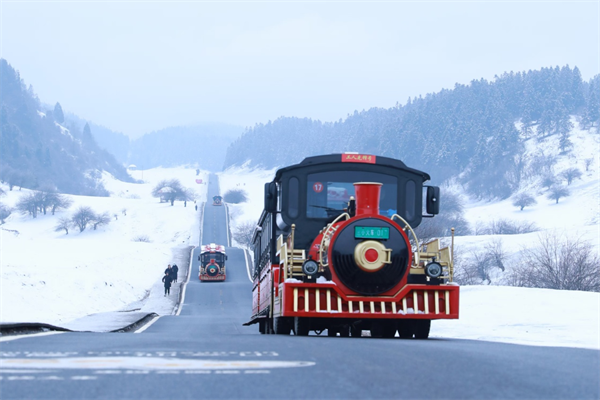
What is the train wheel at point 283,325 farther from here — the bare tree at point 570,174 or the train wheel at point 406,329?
the bare tree at point 570,174

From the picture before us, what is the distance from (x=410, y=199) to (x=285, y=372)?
817cm

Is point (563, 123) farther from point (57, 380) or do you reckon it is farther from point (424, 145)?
point (57, 380)

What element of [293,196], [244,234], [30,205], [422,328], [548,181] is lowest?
[422,328]

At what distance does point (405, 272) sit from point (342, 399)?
7.26 metres

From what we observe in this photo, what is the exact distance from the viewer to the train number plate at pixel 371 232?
39.2ft

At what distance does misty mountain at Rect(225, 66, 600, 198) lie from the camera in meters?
154

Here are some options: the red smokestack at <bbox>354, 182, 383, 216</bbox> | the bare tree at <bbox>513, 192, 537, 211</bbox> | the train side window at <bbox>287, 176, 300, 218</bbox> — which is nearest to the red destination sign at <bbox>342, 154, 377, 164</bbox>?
the train side window at <bbox>287, 176, 300, 218</bbox>

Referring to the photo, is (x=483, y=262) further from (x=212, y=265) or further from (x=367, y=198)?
(x=367, y=198)

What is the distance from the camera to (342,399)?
202 inches

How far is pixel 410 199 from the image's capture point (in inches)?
549

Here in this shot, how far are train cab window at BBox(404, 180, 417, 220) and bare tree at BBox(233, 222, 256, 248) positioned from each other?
86.5m

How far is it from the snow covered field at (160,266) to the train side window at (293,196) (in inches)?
177

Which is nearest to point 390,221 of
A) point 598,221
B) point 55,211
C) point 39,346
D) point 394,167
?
point 394,167

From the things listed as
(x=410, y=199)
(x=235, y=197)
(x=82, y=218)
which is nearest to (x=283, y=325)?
(x=410, y=199)
